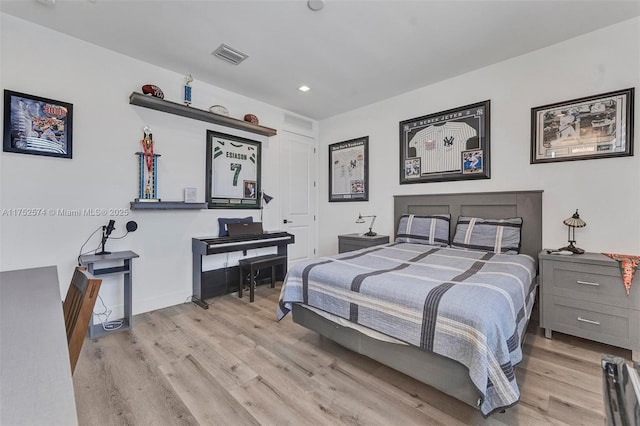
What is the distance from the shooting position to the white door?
4.54m

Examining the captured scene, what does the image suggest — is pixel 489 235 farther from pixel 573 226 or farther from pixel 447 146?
pixel 447 146

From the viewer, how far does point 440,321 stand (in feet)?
4.83

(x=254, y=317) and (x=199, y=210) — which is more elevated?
(x=199, y=210)

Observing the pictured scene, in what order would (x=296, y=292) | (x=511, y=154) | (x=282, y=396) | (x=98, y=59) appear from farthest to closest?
(x=511, y=154) < (x=98, y=59) < (x=296, y=292) < (x=282, y=396)

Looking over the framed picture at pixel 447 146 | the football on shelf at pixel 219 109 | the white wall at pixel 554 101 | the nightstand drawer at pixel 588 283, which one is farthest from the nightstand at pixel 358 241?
the football on shelf at pixel 219 109

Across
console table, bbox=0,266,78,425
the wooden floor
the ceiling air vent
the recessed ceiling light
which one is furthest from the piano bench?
the recessed ceiling light

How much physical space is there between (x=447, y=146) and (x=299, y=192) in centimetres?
239

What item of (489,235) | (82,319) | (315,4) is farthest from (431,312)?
(315,4)

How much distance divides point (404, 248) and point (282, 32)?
2.48m

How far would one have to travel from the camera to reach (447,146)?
3492mm

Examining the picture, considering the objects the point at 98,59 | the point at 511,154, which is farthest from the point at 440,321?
the point at 98,59

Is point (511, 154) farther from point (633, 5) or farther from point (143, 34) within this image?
point (143, 34)

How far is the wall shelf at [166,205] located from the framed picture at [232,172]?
0.28 meters

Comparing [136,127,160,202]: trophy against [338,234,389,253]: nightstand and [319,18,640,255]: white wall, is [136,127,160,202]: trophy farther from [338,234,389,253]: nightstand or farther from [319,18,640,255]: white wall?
[319,18,640,255]: white wall
